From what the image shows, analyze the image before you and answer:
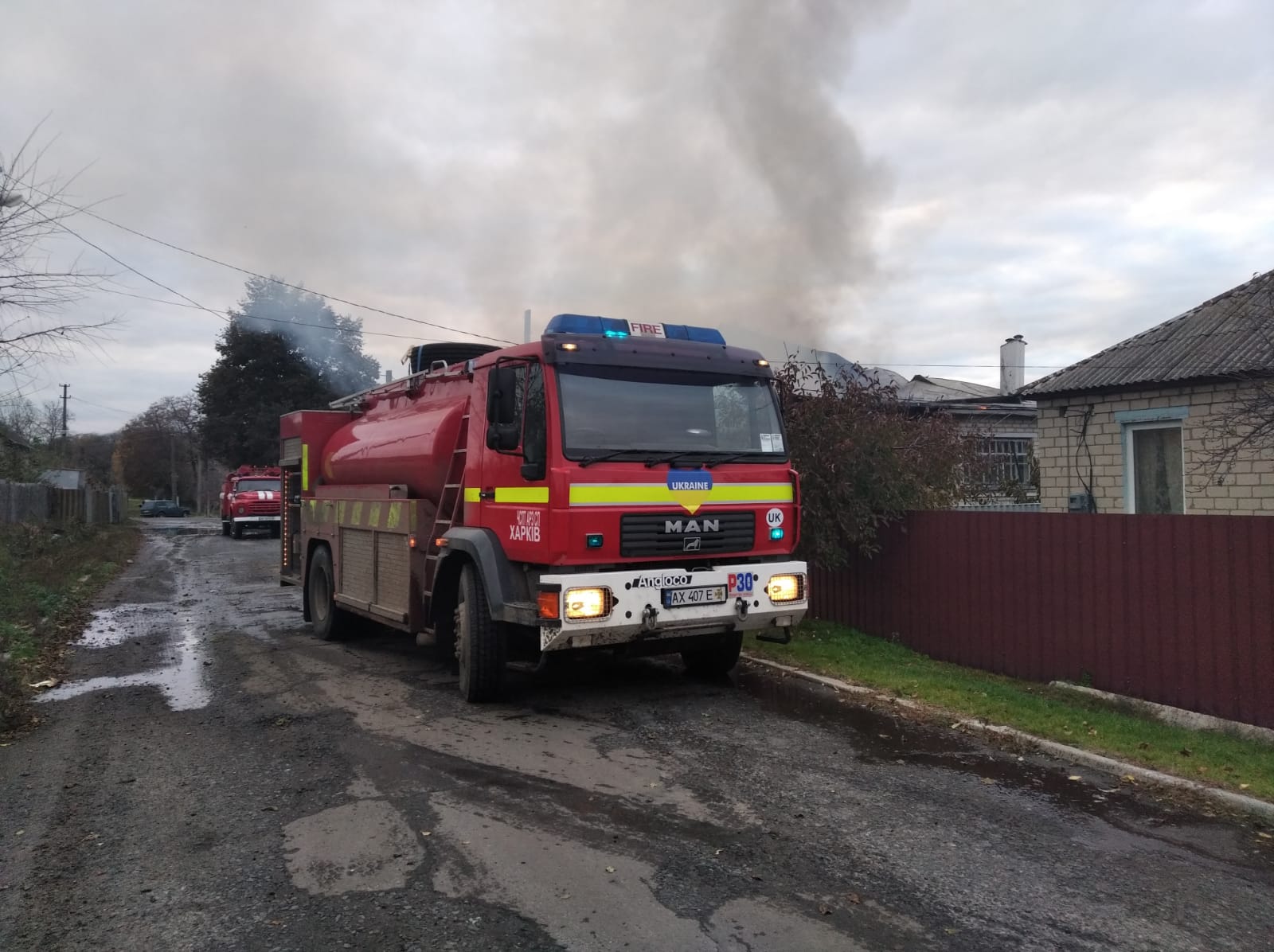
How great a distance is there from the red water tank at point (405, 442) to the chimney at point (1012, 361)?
686 inches

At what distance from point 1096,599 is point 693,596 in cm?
345

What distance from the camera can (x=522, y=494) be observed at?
256 inches

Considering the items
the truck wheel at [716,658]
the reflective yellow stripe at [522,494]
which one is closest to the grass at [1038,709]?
the truck wheel at [716,658]

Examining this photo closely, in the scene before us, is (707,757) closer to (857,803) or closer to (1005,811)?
(857,803)

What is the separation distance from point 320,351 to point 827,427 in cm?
1985

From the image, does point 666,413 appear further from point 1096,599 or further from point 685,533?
point 1096,599

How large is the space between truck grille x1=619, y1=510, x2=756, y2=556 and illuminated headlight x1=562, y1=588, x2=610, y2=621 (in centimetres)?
38

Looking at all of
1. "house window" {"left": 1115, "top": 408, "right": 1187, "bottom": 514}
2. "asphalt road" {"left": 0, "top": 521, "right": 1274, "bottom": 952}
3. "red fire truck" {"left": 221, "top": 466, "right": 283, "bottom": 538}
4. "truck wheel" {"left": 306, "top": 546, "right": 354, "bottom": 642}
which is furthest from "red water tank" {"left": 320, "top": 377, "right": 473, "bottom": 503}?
"red fire truck" {"left": 221, "top": 466, "right": 283, "bottom": 538}

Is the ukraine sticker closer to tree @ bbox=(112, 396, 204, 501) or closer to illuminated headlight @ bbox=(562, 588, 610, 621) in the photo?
illuminated headlight @ bbox=(562, 588, 610, 621)

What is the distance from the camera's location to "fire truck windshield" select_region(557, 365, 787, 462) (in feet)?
21.1

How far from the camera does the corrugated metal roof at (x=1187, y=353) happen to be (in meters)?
10.2

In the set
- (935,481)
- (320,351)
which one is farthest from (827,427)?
(320,351)

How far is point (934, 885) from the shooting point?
151 inches

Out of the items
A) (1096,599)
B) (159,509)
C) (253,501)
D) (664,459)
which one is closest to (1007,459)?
(1096,599)
